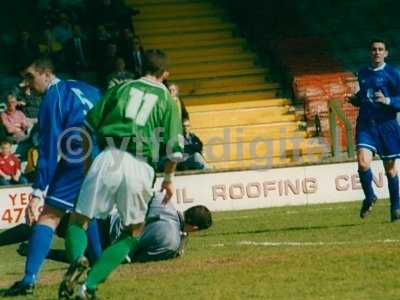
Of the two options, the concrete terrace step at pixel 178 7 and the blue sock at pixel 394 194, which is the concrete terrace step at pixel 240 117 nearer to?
the concrete terrace step at pixel 178 7

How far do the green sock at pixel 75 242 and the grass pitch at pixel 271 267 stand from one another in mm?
458

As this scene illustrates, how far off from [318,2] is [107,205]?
20.1m

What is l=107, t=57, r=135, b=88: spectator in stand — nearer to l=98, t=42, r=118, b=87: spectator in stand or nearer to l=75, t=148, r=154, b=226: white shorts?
l=98, t=42, r=118, b=87: spectator in stand

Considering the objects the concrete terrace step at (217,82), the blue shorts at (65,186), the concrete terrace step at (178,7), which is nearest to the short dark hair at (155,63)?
the blue shorts at (65,186)

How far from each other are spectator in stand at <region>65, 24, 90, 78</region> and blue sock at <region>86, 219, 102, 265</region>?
11.9 meters

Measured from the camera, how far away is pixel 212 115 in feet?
82.0

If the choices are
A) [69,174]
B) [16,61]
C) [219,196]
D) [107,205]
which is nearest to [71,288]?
[107,205]

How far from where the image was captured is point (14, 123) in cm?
2177

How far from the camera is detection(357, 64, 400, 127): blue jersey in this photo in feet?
51.4

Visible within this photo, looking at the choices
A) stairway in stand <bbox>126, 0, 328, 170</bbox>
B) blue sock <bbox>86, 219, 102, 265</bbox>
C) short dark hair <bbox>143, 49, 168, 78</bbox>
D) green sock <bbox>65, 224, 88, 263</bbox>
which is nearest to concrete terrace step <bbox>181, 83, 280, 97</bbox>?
stairway in stand <bbox>126, 0, 328, 170</bbox>

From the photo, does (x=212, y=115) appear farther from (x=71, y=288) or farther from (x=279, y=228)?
(x=71, y=288)

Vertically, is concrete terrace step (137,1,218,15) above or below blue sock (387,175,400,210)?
above

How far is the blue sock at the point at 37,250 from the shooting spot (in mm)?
10328

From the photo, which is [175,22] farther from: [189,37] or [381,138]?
[381,138]
